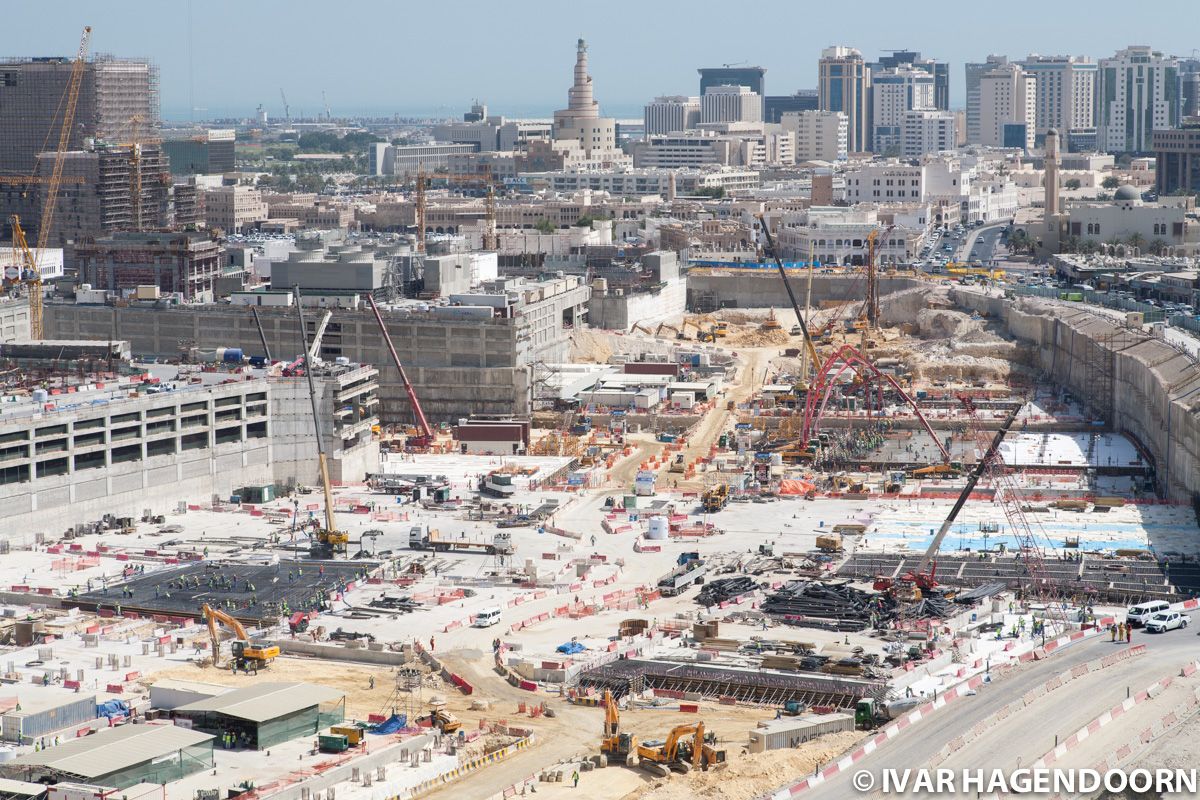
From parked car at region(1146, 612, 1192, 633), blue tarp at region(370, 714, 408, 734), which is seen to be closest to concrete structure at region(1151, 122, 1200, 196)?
parked car at region(1146, 612, 1192, 633)

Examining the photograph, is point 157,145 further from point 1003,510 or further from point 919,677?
point 919,677

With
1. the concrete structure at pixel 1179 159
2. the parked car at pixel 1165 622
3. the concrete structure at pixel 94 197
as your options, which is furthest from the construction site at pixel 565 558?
the concrete structure at pixel 1179 159

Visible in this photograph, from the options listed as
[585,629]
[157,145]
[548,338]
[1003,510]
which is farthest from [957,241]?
[585,629]

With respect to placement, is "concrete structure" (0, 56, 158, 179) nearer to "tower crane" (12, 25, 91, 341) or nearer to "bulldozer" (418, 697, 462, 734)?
"tower crane" (12, 25, 91, 341)

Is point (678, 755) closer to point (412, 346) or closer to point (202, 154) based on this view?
point (412, 346)

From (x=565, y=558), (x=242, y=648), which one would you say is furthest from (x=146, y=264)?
(x=242, y=648)
